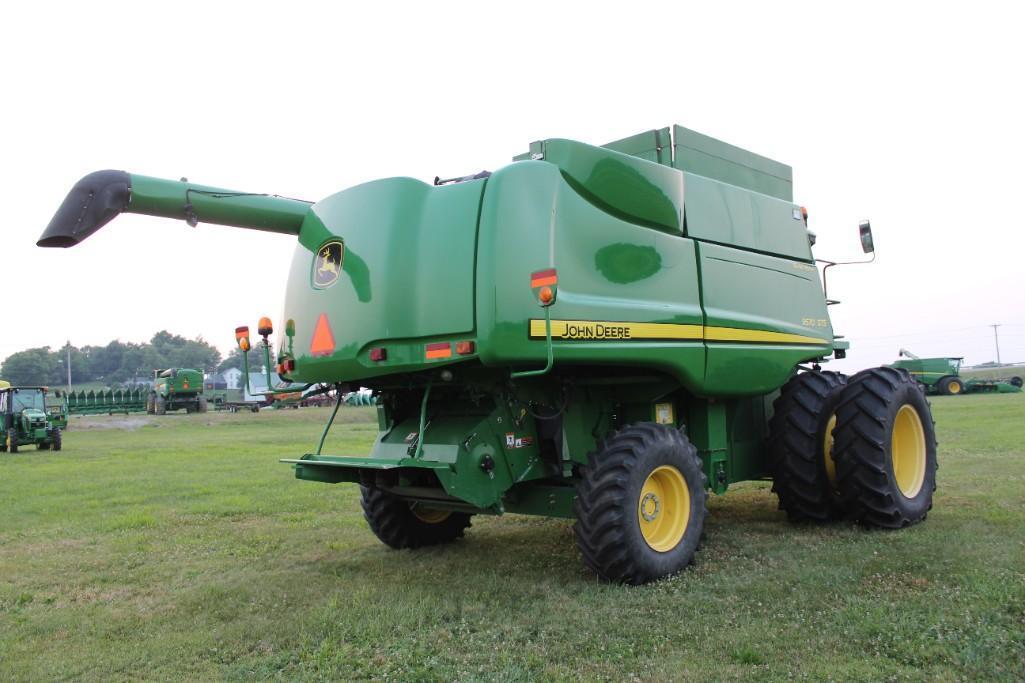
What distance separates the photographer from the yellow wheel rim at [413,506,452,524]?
7.11 metres

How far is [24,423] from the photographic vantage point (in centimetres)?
2250

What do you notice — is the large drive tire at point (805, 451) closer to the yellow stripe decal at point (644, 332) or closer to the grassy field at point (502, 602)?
the grassy field at point (502, 602)

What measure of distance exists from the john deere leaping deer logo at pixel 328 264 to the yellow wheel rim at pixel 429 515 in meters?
2.22

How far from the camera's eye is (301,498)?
10.4 metres

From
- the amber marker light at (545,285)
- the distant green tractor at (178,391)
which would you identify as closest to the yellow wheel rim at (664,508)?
the amber marker light at (545,285)

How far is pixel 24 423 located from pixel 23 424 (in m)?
0.06

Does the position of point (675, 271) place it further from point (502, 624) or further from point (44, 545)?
point (44, 545)

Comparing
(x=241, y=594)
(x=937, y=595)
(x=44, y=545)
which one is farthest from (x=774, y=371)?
(x=44, y=545)

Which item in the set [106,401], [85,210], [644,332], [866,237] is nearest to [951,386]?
[866,237]

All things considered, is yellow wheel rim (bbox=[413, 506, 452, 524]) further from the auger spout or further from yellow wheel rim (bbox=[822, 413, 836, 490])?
yellow wheel rim (bbox=[822, 413, 836, 490])

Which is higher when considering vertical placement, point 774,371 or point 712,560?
point 774,371

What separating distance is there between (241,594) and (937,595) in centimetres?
457

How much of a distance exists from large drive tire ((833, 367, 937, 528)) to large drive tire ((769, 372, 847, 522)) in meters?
0.20

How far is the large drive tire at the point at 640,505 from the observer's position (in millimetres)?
5410
